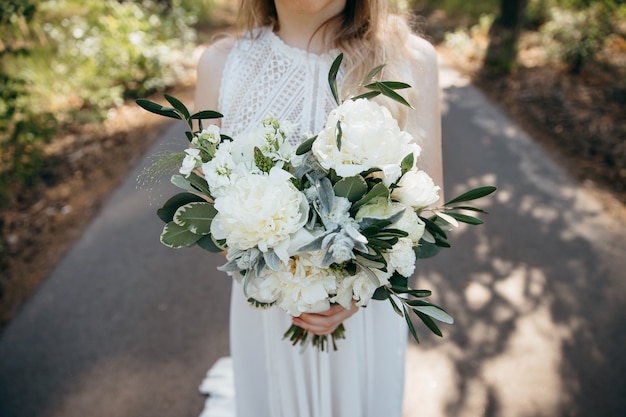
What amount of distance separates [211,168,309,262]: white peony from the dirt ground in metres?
3.24

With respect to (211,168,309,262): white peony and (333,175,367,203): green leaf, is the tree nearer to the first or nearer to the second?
(333,175,367,203): green leaf

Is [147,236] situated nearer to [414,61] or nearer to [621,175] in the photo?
[414,61]

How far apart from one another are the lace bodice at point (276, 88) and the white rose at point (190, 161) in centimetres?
57

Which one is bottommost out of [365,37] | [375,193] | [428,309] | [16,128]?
[428,309]

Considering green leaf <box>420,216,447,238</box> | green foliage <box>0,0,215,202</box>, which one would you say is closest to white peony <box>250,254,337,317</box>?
green leaf <box>420,216,447,238</box>

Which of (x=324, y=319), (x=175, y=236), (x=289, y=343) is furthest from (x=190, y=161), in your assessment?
(x=289, y=343)

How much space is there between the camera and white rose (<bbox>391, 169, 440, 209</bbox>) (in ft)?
3.71

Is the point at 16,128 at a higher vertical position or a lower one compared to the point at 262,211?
higher

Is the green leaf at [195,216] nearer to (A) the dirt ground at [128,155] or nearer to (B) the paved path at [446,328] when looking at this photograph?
(B) the paved path at [446,328]

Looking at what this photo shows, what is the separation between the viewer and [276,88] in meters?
1.69

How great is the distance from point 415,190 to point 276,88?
81 cm

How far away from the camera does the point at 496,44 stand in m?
7.59

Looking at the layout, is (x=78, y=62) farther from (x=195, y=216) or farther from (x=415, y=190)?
(x=415, y=190)

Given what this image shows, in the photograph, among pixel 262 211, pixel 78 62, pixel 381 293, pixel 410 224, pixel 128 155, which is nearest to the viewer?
pixel 262 211
